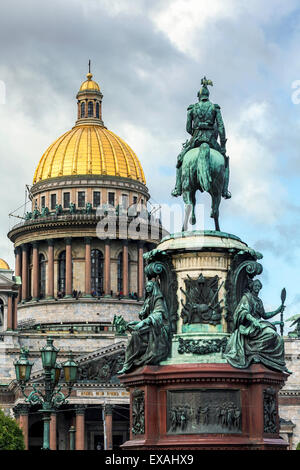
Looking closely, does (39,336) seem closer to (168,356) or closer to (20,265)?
(20,265)

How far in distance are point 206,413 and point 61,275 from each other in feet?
328

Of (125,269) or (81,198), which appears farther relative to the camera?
(81,198)

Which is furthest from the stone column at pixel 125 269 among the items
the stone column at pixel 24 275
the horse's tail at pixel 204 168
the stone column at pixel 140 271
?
the horse's tail at pixel 204 168

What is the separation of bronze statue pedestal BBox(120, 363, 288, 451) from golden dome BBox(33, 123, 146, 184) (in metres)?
101

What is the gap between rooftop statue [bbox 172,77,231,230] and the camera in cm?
3172

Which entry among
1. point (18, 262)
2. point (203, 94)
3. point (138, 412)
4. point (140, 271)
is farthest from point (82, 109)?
point (138, 412)

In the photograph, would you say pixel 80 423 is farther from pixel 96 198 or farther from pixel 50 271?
pixel 96 198

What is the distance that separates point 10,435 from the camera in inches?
3492

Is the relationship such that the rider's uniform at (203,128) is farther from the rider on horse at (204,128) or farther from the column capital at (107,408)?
the column capital at (107,408)

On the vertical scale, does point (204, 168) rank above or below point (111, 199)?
below

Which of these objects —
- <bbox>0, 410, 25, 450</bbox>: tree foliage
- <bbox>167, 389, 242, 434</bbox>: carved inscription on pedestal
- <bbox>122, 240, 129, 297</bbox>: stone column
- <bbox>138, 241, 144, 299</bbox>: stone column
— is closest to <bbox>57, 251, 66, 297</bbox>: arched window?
<bbox>122, 240, 129, 297</bbox>: stone column

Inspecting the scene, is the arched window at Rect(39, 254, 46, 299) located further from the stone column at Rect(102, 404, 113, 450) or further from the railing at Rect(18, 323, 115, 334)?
the stone column at Rect(102, 404, 113, 450)

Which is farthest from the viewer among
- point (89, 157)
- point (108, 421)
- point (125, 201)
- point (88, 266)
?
point (89, 157)

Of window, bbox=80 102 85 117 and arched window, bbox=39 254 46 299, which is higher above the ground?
window, bbox=80 102 85 117
